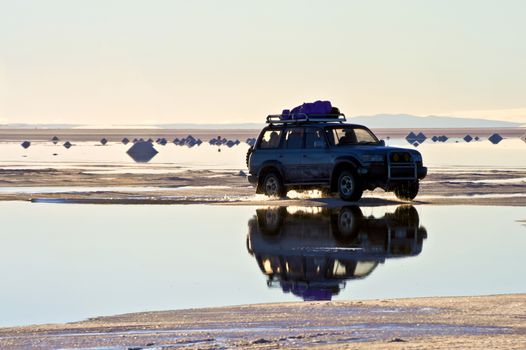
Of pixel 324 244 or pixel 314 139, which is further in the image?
pixel 314 139

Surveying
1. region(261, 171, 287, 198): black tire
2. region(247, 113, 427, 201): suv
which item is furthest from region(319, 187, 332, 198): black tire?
region(261, 171, 287, 198): black tire

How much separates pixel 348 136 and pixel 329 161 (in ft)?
3.69

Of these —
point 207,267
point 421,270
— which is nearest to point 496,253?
point 421,270

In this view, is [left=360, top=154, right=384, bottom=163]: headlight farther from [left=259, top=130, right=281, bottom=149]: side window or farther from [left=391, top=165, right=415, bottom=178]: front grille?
[left=259, top=130, right=281, bottom=149]: side window

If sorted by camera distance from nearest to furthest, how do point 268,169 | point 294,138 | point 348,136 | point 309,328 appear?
point 309,328
point 348,136
point 294,138
point 268,169

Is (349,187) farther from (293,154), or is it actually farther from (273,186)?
(273,186)

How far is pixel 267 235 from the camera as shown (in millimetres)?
19844

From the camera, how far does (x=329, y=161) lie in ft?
90.8

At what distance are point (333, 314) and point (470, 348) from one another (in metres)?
2.21

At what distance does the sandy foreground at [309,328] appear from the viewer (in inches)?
370

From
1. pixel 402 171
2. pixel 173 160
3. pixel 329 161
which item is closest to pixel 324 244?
pixel 402 171

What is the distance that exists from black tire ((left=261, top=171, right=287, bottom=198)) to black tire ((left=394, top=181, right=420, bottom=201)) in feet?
8.89

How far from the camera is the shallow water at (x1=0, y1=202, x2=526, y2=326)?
506 inches

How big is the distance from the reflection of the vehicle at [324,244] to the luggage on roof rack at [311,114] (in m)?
3.98
